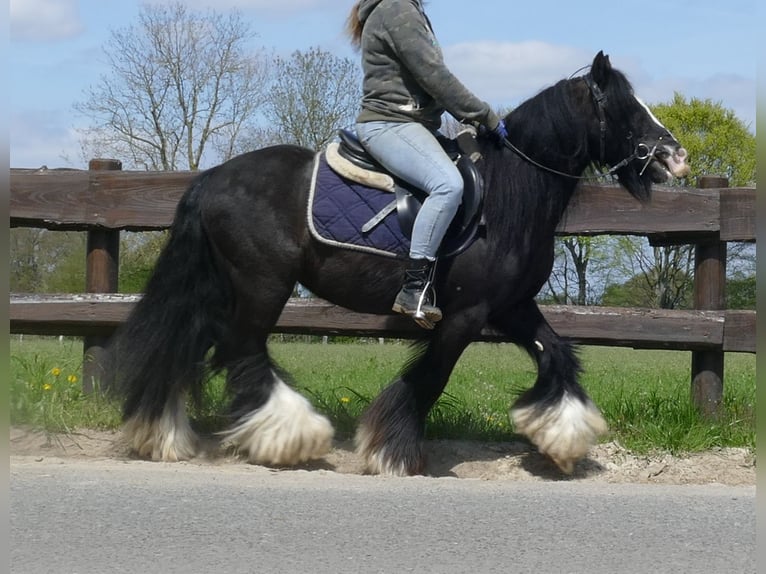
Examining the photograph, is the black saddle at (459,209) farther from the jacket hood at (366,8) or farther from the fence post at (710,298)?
the fence post at (710,298)

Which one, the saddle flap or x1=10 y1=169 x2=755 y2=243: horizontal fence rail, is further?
x1=10 y1=169 x2=755 y2=243: horizontal fence rail

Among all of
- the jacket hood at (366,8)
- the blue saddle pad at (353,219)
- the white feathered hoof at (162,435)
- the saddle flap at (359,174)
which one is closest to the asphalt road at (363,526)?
the white feathered hoof at (162,435)

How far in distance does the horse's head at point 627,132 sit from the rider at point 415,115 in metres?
0.60

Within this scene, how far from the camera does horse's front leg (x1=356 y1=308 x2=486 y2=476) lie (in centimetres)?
601

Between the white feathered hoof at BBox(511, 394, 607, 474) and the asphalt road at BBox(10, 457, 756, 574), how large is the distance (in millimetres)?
501

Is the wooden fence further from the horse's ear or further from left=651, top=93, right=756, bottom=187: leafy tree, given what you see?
left=651, top=93, right=756, bottom=187: leafy tree

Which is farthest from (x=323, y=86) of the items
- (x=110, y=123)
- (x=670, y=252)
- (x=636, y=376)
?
(x=636, y=376)

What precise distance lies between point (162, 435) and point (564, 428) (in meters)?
2.47

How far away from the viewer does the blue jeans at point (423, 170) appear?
5.75 m

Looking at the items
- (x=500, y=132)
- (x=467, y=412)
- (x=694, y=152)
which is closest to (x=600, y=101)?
(x=500, y=132)

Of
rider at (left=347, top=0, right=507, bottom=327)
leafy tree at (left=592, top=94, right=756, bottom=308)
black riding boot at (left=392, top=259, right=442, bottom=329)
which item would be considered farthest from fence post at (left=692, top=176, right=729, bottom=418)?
leafy tree at (left=592, top=94, right=756, bottom=308)

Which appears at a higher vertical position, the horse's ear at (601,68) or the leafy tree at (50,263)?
the horse's ear at (601,68)

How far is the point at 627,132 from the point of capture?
20.0 ft

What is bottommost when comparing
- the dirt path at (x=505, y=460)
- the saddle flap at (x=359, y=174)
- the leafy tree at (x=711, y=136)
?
the dirt path at (x=505, y=460)
